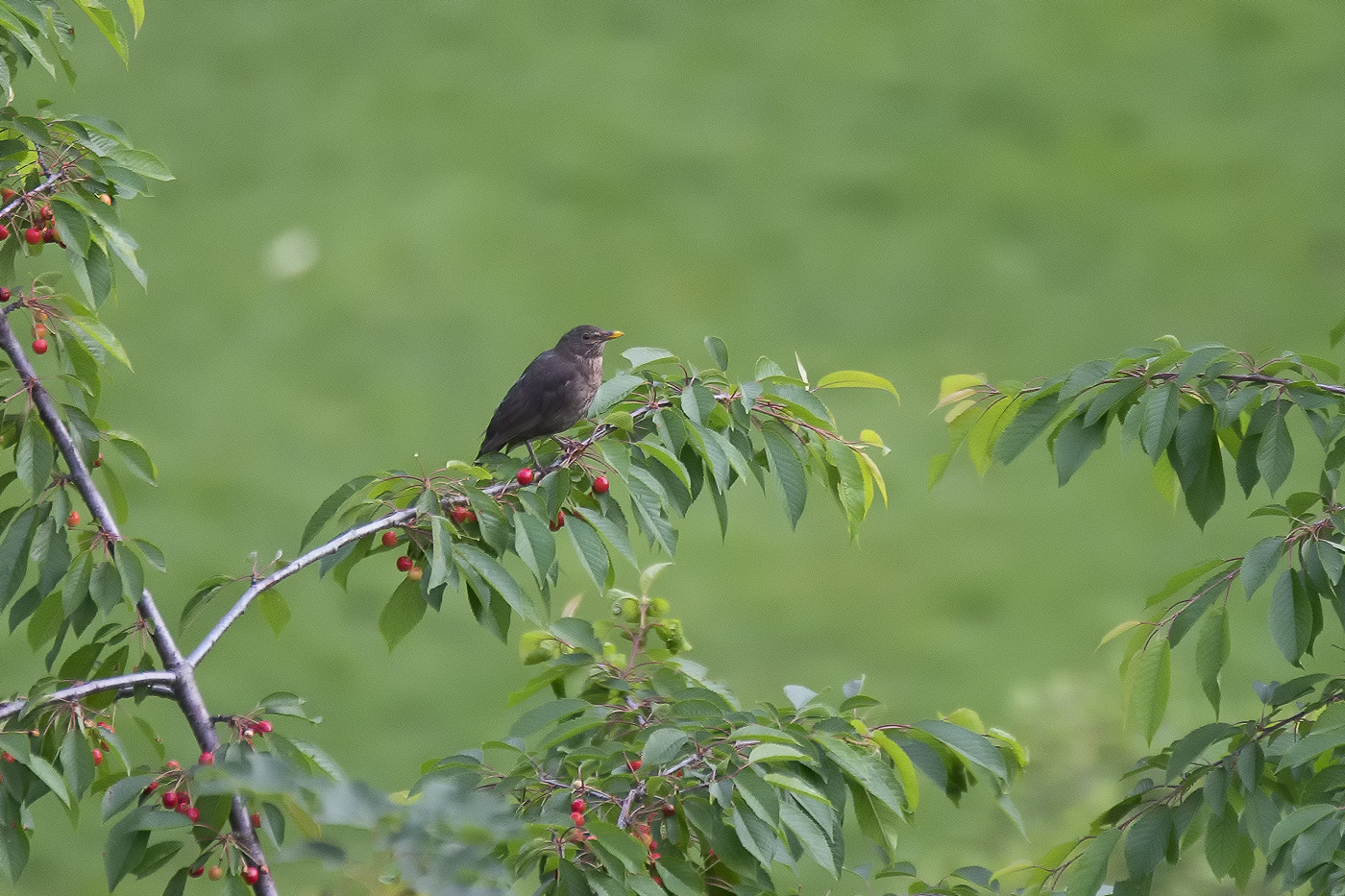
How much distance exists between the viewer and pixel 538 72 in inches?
345

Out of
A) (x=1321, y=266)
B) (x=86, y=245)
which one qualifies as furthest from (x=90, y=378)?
(x=1321, y=266)

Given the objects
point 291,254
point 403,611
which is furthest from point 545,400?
point 291,254

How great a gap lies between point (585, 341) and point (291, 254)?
4.41 meters

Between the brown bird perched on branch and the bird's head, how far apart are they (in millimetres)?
74

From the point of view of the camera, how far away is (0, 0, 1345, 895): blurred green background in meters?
6.59

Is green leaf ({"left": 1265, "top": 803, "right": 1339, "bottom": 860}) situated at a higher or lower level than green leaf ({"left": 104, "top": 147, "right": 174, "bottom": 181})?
lower

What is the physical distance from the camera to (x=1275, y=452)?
1.91 metres

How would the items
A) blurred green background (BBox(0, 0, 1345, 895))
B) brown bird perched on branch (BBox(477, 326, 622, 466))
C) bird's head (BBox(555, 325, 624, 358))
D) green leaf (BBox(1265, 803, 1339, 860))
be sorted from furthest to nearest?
blurred green background (BBox(0, 0, 1345, 895)), bird's head (BBox(555, 325, 624, 358)), brown bird perched on branch (BBox(477, 326, 622, 466)), green leaf (BBox(1265, 803, 1339, 860))

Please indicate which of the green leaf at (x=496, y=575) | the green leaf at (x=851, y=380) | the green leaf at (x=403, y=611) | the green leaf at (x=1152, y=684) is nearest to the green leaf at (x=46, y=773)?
the green leaf at (x=403, y=611)

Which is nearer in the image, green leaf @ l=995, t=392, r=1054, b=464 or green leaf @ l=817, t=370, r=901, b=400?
green leaf @ l=995, t=392, r=1054, b=464

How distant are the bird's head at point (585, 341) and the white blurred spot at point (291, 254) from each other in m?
4.21

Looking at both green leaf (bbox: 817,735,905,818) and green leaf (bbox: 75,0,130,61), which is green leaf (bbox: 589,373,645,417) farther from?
green leaf (bbox: 75,0,130,61)

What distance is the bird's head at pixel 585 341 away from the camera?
3998 mm

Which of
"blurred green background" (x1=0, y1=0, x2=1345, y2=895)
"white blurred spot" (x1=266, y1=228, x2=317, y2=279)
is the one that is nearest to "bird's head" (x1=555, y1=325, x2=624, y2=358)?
"blurred green background" (x1=0, y1=0, x2=1345, y2=895)
